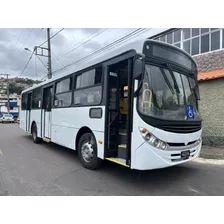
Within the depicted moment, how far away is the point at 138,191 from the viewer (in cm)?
389

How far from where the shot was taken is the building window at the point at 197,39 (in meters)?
10.5

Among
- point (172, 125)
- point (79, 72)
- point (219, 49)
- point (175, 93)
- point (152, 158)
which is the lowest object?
point (152, 158)

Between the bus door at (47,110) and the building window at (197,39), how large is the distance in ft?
29.5

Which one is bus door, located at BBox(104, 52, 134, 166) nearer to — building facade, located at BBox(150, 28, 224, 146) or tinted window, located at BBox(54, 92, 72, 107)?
tinted window, located at BBox(54, 92, 72, 107)

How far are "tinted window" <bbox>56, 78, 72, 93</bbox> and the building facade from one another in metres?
6.38

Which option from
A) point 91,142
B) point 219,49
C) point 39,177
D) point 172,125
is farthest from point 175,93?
point 219,49

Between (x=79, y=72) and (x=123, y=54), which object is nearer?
(x=123, y=54)

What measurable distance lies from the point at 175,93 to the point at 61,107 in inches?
162

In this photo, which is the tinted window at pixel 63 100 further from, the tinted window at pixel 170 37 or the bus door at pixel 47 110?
the tinted window at pixel 170 37

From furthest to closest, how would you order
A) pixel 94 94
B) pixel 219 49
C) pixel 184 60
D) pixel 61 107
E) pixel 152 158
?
pixel 219 49 < pixel 61 107 < pixel 94 94 < pixel 184 60 < pixel 152 158

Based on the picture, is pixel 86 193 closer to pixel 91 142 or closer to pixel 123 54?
pixel 91 142

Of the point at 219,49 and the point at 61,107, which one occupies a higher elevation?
the point at 219,49

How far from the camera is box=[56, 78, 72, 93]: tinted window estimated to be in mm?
6278

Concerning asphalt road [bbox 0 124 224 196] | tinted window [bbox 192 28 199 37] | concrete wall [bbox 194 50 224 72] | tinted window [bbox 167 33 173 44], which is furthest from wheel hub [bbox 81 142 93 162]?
tinted window [bbox 167 33 173 44]
